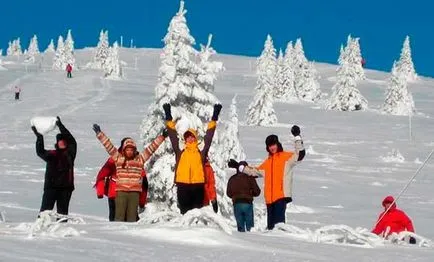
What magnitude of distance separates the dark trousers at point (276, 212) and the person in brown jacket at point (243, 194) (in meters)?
0.84

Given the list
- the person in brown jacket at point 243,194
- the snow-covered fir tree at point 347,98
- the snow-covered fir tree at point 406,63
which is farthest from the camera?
the snow-covered fir tree at point 406,63

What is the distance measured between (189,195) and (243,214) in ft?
5.27

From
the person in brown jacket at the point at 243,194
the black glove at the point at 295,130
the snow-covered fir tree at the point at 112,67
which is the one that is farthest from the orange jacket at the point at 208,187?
the snow-covered fir tree at the point at 112,67

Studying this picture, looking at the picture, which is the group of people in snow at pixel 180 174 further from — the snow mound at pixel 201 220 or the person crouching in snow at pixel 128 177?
the snow mound at pixel 201 220

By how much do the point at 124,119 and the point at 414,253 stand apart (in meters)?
47.5

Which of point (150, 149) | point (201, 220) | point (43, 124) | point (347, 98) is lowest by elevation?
point (201, 220)

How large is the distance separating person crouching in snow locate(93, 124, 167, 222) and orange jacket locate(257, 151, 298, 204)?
1.55 m

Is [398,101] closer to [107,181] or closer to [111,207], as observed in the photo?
[111,207]

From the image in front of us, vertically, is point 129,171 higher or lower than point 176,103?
lower

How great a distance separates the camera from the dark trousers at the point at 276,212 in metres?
11.3

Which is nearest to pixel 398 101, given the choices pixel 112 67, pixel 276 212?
pixel 112 67

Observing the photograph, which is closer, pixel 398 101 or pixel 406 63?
pixel 398 101

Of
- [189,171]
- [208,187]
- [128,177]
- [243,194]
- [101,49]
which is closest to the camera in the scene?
[189,171]

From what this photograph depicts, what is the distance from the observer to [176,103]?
1842 cm
